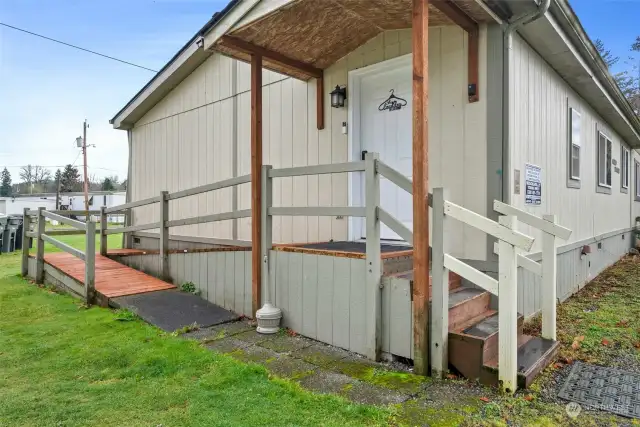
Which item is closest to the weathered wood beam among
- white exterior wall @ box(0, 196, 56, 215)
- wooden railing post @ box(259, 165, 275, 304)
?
wooden railing post @ box(259, 165, 275, 304)

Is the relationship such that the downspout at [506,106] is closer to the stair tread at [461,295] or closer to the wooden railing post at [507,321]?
the stair tread at [461,295]

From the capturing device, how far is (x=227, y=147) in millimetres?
6613

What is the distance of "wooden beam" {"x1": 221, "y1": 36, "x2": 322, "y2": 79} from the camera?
12.6 feet

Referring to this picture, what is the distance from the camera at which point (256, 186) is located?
405cm

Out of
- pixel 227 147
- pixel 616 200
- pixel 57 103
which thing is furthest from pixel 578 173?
pixel 57 103

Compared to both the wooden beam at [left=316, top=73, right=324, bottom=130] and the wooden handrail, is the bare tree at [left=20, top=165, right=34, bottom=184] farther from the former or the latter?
the wooden beam at [left=316, top=73, right=324, bottom=130]

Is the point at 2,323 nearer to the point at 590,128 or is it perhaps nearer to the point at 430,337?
the point at 430,337

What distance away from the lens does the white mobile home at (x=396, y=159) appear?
114 inches

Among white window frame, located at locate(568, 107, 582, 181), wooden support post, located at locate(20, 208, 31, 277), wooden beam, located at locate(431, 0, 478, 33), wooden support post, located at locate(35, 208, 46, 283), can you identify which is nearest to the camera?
wooden beam, located at locate(431, 0, 478, 33)

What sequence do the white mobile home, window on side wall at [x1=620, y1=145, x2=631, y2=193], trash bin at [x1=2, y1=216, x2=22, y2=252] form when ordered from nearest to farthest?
the white mobile home
window on side wall at [x1=620, y1=145, x2=631, y2=193]
trash bin at [x1=2, y1=216, x2=22, y2=252]

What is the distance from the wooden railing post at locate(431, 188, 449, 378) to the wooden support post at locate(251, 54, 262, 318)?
188 cm

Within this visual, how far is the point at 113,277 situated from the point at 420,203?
173 inches

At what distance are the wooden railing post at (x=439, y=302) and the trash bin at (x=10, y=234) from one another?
12512 millimetres

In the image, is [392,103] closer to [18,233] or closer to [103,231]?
[103,231]
